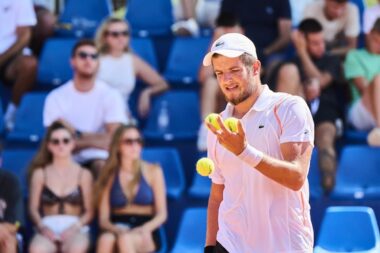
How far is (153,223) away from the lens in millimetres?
7527

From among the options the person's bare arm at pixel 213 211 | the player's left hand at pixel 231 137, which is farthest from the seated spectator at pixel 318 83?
the player's left hand at pixel 231 137

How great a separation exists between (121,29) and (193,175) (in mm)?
1536

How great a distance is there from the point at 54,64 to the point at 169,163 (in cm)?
206

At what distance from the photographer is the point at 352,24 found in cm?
941

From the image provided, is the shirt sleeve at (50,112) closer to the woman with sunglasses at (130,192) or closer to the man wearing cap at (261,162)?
the woman with sunglasses at (130,192)

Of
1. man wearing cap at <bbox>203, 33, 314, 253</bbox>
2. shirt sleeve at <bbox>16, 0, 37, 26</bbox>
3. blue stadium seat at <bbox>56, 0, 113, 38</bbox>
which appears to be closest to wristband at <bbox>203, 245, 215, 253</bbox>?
man wearing cap at <bbox>203, 33, 314, 253</bbox>

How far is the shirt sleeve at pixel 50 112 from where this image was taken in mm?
8430

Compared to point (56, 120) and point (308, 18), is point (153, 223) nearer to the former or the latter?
point (56, 120)

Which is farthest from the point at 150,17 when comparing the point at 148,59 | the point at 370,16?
the point at 370,16

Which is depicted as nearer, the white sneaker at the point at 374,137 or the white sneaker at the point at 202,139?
the white sneaker at the point at 374,137

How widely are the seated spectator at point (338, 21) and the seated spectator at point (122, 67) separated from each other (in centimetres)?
162

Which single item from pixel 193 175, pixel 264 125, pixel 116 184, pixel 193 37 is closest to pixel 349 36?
pixel 193 37

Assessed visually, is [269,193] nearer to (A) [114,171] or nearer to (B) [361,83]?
(A) [114,171]

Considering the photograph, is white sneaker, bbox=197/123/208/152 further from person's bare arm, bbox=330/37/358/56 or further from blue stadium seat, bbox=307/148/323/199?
person's bare arm, bbox=330/37/358/56
